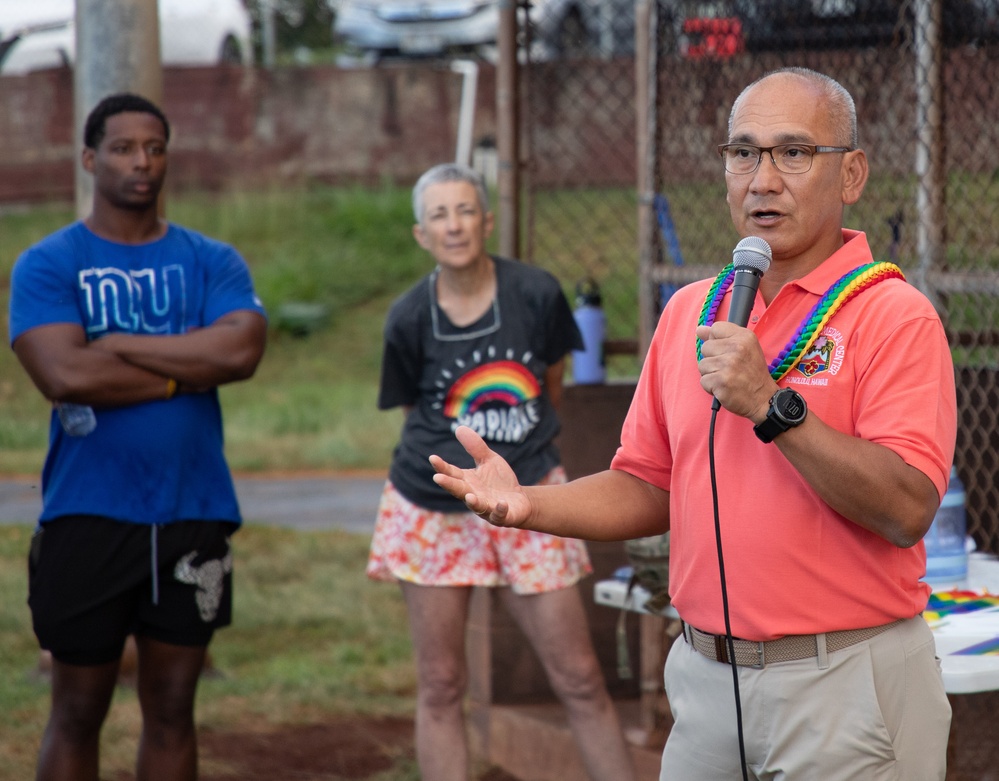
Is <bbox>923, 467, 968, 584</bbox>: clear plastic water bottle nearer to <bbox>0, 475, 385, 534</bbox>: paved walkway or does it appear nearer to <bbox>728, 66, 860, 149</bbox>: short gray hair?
<bbox>728, 66, 860, 149</bbox>: short gray hair

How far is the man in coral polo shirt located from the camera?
7.23ft

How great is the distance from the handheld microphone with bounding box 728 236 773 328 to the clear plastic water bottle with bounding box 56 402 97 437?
7.60 feet

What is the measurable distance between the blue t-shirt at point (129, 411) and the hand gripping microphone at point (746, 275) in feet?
7.01

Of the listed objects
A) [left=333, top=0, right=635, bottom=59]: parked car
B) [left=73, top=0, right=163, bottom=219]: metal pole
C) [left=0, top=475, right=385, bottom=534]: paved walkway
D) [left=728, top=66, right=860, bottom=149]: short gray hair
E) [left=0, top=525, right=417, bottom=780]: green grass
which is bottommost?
[left=0, top=475, right=385, bottom=534]: paved walkway

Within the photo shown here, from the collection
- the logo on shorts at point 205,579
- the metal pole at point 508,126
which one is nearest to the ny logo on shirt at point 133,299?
the logo on shorts at point 205,579

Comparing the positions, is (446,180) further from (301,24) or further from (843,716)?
(301,24)

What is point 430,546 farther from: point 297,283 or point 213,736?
point 297,283

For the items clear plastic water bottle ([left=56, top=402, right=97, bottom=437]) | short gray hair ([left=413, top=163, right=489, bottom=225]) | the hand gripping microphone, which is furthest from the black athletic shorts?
the hand gripping microphone

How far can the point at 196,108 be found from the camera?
15312 mm

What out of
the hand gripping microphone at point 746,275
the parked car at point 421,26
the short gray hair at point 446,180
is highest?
the parked car at point 421,26

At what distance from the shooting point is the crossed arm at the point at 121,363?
3.82 m

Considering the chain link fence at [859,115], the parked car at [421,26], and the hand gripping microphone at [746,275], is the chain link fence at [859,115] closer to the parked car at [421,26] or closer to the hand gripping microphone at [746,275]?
the hand gripping microphone at [746,275]

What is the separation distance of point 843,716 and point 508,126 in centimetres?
340

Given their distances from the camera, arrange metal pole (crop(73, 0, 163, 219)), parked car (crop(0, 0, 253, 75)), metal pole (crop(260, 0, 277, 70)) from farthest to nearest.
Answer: metal pole (crop(260, 0, 277, 70))
parked car (crop(0, 0, 253, 75))
metal pole (crop(73, 0, 163, 219))
